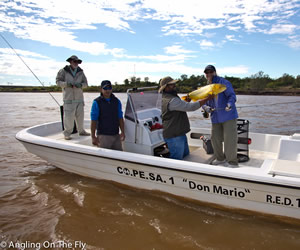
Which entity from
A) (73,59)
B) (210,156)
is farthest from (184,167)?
(73,59)

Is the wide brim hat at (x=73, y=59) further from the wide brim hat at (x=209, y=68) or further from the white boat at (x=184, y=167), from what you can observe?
the wide brim hat at (x=209, y=68)

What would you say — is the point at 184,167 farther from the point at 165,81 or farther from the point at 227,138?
the point at 165,81

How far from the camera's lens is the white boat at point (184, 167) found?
9.89ft

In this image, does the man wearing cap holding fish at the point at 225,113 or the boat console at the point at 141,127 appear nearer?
the man wearing cap holding fish at the point at 225,113

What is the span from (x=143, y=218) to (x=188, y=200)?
72 centimetres

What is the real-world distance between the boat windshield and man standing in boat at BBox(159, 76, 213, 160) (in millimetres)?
775

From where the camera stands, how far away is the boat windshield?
433cm

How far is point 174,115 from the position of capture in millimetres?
3670

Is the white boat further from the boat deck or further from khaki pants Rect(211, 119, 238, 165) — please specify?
khaki pants Rect(211, 119, 238, 165)

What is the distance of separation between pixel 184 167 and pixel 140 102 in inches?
64.7

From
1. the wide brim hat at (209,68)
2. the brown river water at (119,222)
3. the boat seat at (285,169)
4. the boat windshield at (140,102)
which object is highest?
the wide brim hat at (209,68)

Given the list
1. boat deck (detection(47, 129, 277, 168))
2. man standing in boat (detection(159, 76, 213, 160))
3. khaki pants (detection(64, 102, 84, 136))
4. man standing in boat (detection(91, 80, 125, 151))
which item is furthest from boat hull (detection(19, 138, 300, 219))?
khaki pants (detection(64, 102, 84, 136))

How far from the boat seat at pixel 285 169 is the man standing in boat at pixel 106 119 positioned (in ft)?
7.84

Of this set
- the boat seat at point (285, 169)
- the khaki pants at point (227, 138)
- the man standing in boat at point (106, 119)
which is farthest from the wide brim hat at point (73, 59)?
the boat seat at point (285, 169)
